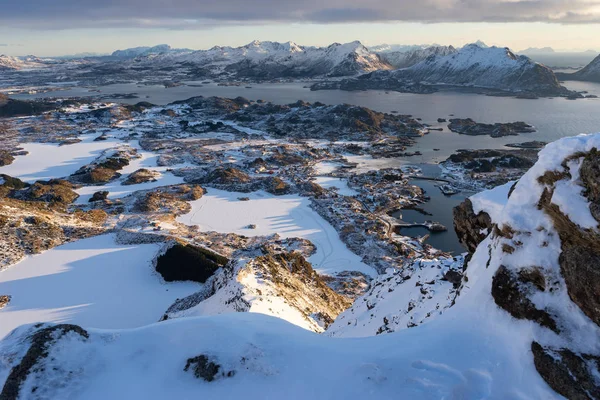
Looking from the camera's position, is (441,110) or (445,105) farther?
(445,105)

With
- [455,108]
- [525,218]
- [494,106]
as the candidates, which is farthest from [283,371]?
[494,106]

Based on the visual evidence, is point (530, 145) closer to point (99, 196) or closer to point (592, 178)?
point (99, 196)

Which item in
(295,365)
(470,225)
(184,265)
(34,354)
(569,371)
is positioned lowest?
(184,265)

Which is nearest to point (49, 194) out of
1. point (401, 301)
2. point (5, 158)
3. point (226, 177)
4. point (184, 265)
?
point (226, 177)

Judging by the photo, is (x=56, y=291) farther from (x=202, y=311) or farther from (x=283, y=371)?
(x=283, y=371)

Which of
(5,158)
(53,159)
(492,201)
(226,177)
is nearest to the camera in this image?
(492,201)

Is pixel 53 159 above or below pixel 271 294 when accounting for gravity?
above
